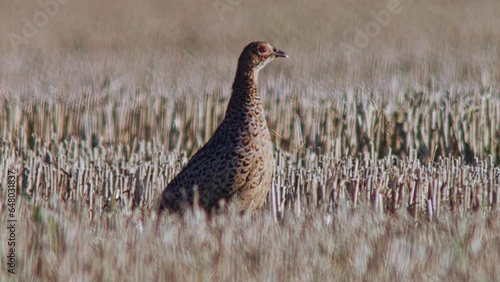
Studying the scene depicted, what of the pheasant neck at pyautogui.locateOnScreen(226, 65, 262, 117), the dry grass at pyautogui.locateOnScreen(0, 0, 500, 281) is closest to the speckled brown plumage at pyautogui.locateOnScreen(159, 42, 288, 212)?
the pheasant neck at pyautogui.locateOnScreen(226, 65, 262, 117)

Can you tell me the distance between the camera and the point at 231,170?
6.42 meters

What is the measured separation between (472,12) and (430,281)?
15.9m

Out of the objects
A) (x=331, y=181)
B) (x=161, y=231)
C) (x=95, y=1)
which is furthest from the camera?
(x=95, y=1)

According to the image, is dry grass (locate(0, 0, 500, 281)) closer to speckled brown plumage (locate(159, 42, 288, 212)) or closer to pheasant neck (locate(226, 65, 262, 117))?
speckled brown plumage (locate(159, 42, 288, 212))

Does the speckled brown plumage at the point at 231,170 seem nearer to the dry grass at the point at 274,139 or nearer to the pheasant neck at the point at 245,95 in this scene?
the pheasant neck at the point at 245,95

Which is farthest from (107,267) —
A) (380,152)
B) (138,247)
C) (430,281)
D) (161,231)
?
(380,152)

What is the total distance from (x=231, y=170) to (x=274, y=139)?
9.69ft

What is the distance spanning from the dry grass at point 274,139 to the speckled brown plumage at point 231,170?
0.62 feet

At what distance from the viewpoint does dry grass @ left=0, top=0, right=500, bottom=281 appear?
4.55 m

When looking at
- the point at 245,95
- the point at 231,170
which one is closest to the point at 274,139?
the point at 245,95

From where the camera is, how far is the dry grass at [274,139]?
4.55 meters

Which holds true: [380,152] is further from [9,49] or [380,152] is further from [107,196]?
[9,49]

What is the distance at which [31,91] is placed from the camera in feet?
35.3

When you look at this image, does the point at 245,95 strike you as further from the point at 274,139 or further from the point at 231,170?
the point at 274,139
